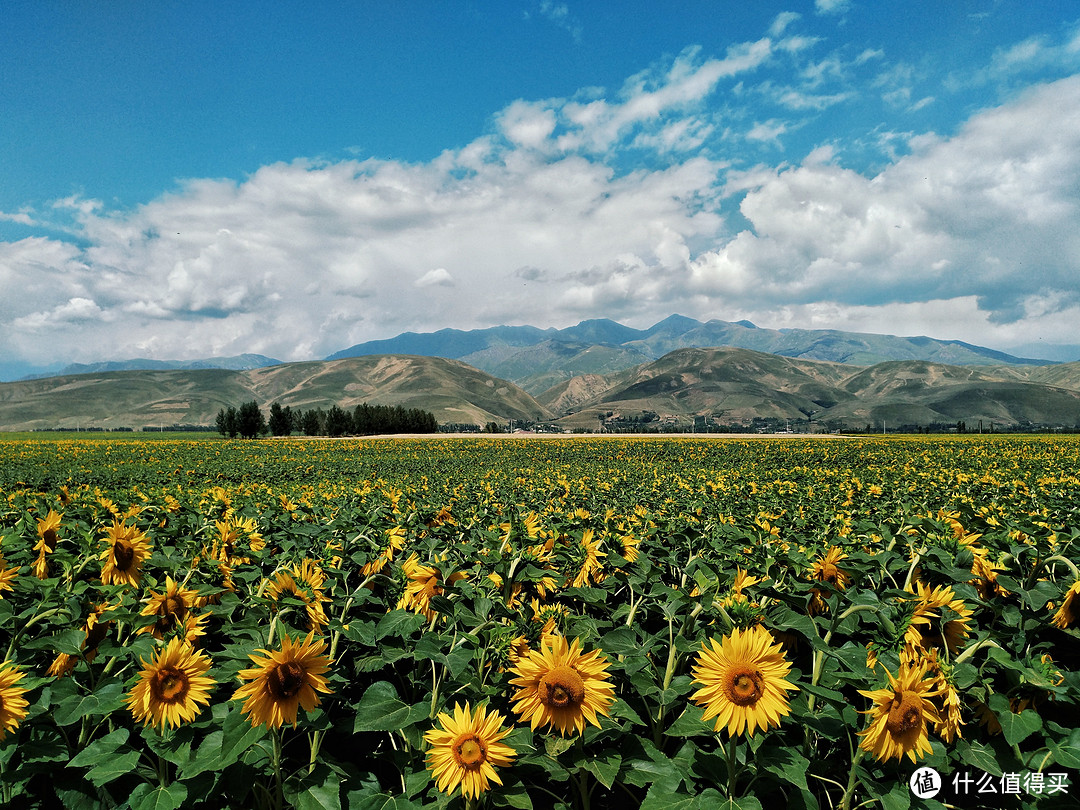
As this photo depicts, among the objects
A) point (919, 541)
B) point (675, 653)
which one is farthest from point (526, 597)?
point (919, 541)

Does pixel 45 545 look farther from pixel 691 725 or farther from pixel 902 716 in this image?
pixel 902 716

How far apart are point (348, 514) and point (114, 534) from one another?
1.87 metres

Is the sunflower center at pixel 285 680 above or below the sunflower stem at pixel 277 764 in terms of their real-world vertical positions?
above

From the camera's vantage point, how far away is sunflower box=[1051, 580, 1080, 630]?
9.30ft

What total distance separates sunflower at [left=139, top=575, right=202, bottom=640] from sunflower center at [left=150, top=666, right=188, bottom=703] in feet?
1.56

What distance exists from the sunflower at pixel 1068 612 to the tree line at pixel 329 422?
125409 mm

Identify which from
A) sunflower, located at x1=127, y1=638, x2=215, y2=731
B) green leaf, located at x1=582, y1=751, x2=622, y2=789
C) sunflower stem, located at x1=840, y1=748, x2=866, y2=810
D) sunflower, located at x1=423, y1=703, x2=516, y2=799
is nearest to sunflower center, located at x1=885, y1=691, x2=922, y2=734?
sunflower stem, located at x1=840, y1=748, x2=866, y2=810

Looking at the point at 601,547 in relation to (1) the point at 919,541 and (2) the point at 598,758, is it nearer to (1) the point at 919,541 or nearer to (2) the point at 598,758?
(2) the point at 598,758

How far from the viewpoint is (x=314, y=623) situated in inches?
100

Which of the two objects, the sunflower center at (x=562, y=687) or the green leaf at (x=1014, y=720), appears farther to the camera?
the green leaf at (x=1014, y=720)

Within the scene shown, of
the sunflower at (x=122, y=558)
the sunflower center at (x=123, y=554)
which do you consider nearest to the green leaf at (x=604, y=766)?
the sunflower at (x=122, y=558)

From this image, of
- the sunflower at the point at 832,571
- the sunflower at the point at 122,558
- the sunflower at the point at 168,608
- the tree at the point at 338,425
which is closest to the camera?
the sunflower at the point at 168,608

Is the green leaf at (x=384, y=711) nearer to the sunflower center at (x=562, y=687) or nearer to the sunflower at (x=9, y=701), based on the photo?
the sunflower center at (x=562, y=687)

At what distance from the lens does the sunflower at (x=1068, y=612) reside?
283cm
